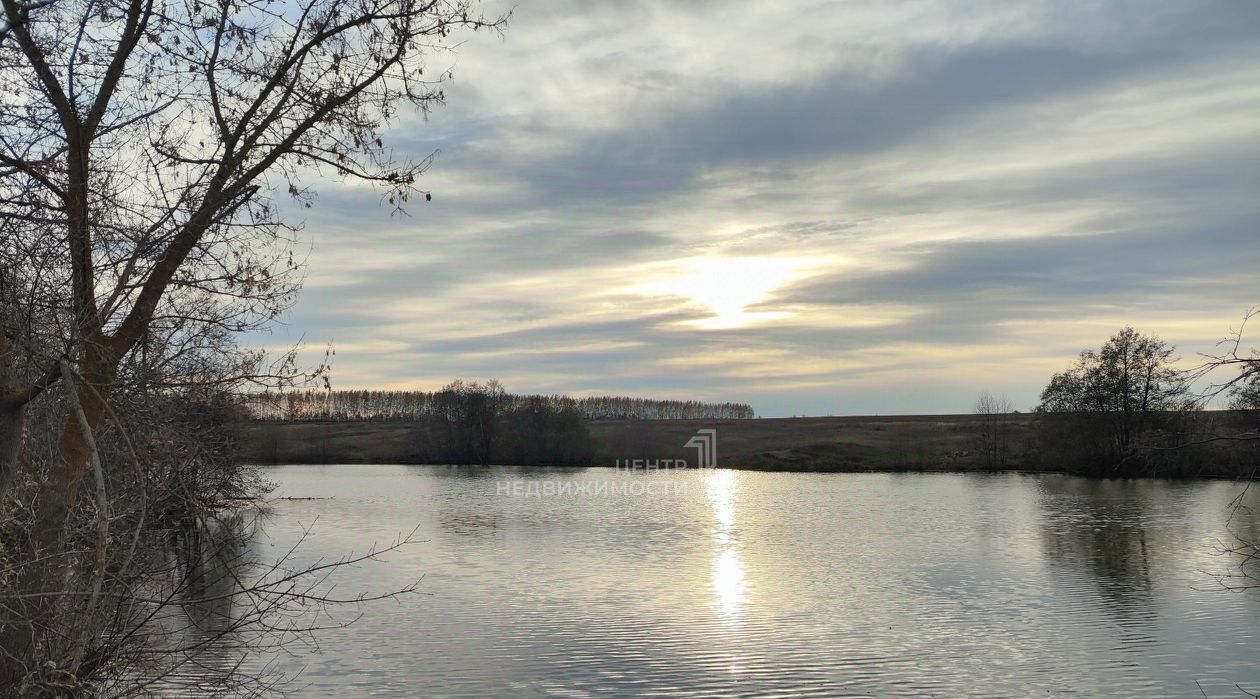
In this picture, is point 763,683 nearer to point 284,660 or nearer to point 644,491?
point 284,660

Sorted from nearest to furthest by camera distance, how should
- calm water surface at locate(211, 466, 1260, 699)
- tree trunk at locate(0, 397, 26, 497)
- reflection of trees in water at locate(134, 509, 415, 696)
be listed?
tree trunk at locate(0, 397, 26, 497)
reflection of trees in water at locate(134, 509, 415, 696)
calm water surface at locate(211, 466, 1260, 699)

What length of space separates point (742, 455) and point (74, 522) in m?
62.8

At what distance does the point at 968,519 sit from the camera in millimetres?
30625

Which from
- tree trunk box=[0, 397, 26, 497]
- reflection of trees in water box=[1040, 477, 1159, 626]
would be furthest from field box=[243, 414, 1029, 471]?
tree trunk box=[0, 397, 26, 497]

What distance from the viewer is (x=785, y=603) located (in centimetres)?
1684

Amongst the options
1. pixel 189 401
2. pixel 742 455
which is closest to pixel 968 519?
pixel 189 401

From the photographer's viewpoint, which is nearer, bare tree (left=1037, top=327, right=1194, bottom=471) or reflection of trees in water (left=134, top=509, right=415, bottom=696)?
reflection of trees in water (left=134, top=509, right=415, bottom=696)

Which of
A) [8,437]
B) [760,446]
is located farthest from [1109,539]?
[760,446]

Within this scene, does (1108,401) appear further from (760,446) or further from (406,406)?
(406,406)

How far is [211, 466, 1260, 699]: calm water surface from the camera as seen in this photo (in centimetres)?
1214

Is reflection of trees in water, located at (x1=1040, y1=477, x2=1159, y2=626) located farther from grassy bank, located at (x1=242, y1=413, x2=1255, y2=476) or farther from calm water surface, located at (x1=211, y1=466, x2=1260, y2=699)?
grassy bank, located at (x1=242, y1=413, x2=1255, y2=476)

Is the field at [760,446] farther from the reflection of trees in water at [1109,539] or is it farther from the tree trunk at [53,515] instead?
the tree trunk at [53,515]

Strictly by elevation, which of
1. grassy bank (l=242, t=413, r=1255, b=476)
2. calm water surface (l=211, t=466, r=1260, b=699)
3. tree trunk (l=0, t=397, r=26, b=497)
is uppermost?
tree trunk (l=0, t=397, r=26, b=497)

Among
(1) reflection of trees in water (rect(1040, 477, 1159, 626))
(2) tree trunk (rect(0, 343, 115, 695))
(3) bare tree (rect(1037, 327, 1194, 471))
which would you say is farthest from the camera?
(3) bare tree (rect(1037, 327, 1194, 471))
